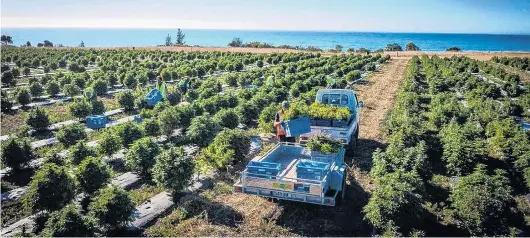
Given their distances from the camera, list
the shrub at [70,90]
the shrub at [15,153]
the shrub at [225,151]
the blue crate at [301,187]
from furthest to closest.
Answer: the shrub at [70,90]
the shrub at [225,151]
the shrub at [15,153]
the blue crate at [301,187]

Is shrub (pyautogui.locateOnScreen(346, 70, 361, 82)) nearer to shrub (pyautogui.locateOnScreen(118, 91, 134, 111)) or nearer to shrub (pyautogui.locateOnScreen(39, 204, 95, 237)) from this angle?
shrub (pyautogui.locateOnScreen(118, 91, 134, 111))

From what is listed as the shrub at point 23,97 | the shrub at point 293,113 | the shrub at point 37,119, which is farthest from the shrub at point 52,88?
the shrub at point 293,113

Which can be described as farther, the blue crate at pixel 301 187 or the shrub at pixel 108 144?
the shrub at pixel 108 144

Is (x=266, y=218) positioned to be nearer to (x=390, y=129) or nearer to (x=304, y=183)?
(x=304, y=183)

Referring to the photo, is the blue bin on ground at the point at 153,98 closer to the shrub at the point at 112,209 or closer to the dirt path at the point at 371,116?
the dirt path at the point at 371,116

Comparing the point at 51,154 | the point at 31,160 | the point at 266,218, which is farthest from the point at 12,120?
the point at 266,218

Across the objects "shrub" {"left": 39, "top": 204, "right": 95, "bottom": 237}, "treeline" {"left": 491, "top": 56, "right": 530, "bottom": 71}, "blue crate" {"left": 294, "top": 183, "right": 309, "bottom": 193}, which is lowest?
"treeline" {"left": 491, "top": 56, "right": 530, "bottom": 71}

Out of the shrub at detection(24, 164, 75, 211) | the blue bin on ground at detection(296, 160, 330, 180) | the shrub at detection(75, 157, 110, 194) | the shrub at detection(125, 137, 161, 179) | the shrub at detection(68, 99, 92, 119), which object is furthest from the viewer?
the shrub at detection(68, 99, 92, 119)

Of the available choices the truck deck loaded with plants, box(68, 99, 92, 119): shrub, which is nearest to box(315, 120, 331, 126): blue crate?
the truck deck loaded with plants
